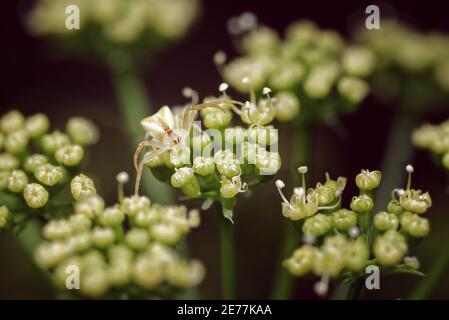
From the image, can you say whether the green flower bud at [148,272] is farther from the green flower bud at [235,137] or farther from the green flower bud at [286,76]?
the green flower bud at [286,76]

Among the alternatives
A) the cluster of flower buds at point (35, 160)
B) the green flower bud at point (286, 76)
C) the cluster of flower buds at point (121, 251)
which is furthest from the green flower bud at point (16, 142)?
the green flower bud at point (286, 76)

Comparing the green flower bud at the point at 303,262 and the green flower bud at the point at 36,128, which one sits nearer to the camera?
the green flower bud at the point at 303,262

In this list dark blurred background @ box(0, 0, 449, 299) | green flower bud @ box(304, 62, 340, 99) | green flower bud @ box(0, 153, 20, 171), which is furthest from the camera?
dark blurred background @ box(0, 0, 449, 299)

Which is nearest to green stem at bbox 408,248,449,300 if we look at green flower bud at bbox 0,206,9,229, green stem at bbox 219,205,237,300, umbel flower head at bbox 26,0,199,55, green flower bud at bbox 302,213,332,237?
green flower bud at bbox 302,213,332,237

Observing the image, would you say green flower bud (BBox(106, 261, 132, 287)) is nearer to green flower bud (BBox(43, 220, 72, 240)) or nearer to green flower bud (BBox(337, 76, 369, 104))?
green flower bud (BBox(43, 220, 72, 240))

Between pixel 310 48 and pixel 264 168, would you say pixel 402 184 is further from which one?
pixel 264 168

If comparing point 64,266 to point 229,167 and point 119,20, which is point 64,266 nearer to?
point 229,167

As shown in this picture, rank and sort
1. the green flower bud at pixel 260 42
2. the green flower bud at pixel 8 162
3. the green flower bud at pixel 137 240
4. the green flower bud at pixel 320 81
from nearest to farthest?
the green flower bud at pixel 137 240
the green flower bud at pixel 8 162
the green flower bud at pixel 320 81
the green flower bud at pixel 260 42

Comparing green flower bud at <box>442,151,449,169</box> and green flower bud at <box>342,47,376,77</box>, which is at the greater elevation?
green flower bud at <box>342,47,376,77</box>

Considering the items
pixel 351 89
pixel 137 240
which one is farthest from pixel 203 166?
pixel 351 89
